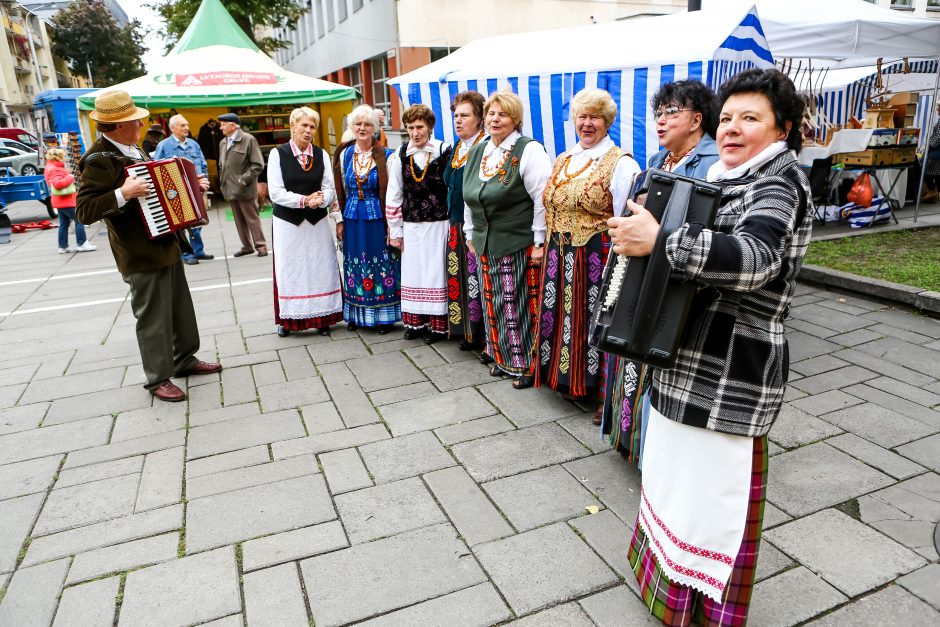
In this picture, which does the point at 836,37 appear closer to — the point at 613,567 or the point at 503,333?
the point at 503,333

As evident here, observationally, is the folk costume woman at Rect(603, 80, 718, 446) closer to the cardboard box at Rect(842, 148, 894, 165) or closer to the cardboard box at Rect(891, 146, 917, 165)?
the cardboard box at Rect(842, 148, 894, 165)

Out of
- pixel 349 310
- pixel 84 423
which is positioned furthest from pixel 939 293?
pixel 84 423

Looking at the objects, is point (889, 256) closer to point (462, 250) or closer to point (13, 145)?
point (462, 250)

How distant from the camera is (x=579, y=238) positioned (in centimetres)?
337

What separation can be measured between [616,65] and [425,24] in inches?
609

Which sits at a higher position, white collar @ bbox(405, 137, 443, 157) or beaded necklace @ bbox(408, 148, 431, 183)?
white collar @ bbox(405, 137, 443, 157)

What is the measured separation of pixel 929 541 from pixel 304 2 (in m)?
31.3

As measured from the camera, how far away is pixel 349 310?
17.2 ft

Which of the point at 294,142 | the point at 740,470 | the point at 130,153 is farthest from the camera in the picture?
the point at 294,142

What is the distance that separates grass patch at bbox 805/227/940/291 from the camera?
224 inches

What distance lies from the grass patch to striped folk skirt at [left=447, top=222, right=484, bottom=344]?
375 centimetres

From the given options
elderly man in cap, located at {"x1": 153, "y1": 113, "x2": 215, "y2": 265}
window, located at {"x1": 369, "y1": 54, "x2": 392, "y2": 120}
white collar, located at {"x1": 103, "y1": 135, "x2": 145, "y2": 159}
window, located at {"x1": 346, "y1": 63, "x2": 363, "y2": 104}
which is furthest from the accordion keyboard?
window, located at {"x1": 346, "y1": 63, "x2": 363, "y2": 104}

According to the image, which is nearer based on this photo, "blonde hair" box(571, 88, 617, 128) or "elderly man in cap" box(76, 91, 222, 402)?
"blonde hair" box(571, 88, 617, 128)

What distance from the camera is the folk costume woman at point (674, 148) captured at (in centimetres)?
270
